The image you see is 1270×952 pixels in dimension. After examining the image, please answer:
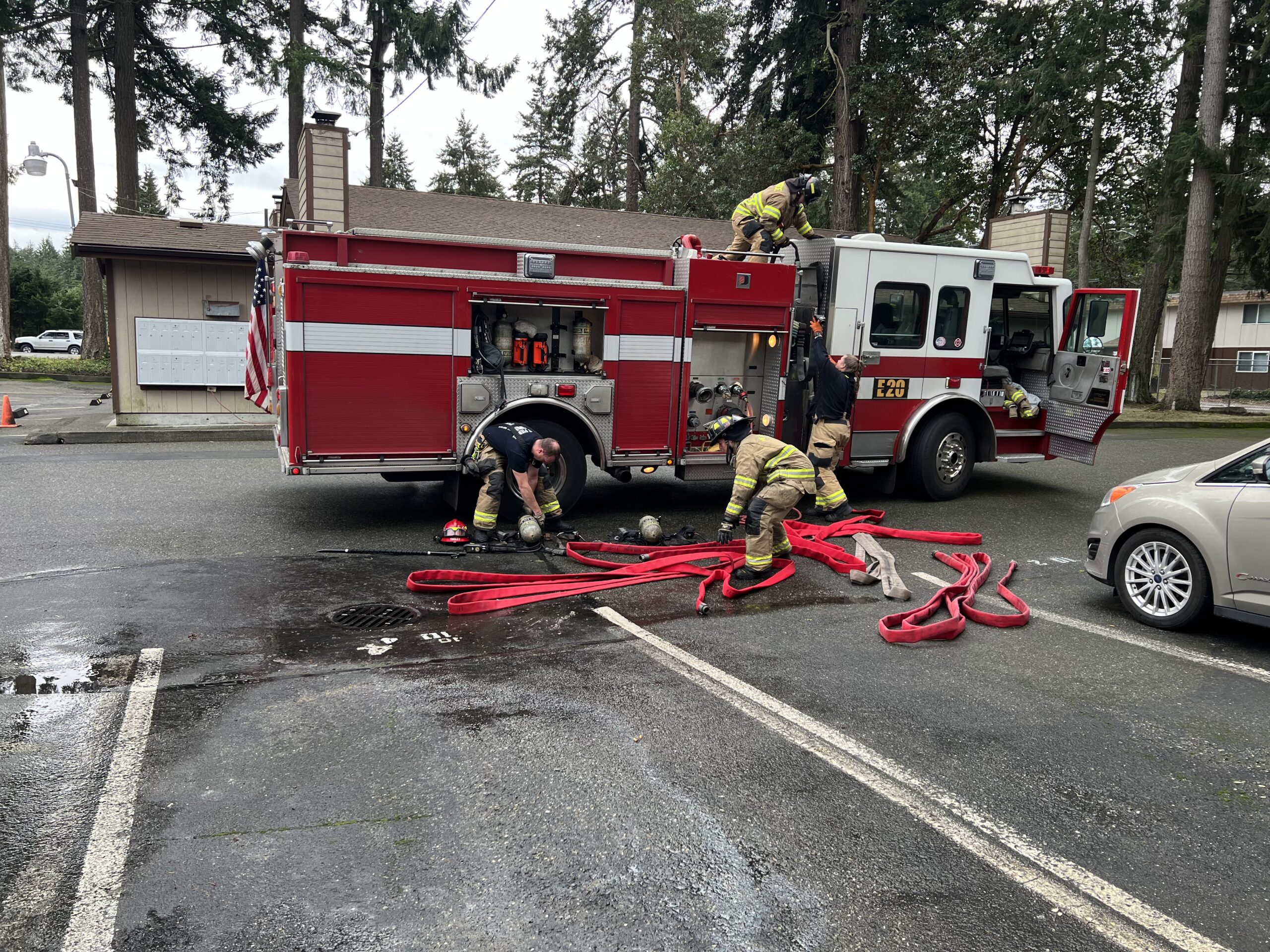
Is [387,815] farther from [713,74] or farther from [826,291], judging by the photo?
[713,74]

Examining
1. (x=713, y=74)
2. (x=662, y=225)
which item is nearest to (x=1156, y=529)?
(x=662, y=225)

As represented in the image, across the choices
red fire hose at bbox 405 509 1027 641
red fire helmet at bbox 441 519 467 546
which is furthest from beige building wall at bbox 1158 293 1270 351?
red fire helmet at bbox 441 519 467 546

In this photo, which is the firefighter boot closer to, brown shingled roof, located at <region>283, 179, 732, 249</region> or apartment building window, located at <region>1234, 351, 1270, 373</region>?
brown shingled roof, located at <region>283, 179, 732, 249</region>

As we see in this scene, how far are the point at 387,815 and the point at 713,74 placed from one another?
27925 millimetres

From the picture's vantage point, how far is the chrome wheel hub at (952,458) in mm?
9945

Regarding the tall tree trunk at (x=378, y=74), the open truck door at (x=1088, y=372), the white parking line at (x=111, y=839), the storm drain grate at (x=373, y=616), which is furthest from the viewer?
the tall tree trunk at (x=378, y=74)

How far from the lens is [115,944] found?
2.61m

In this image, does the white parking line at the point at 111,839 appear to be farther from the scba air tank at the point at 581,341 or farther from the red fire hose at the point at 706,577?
the scba air tank at the point at 581,341

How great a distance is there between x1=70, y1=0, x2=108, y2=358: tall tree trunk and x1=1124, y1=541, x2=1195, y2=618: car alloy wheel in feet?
85.7

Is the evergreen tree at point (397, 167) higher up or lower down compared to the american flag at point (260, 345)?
higher up

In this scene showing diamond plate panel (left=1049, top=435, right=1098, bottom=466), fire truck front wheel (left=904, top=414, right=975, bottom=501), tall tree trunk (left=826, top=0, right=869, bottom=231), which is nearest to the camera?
fire truck front wheel (left=904, top=414, right=975, bottom=501)

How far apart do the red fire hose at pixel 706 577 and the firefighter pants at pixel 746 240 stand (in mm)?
2800

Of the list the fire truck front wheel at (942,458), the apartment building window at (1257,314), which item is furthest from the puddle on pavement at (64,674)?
the apartment building window at (1257,314)

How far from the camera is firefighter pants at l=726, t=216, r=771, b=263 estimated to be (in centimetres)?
905
